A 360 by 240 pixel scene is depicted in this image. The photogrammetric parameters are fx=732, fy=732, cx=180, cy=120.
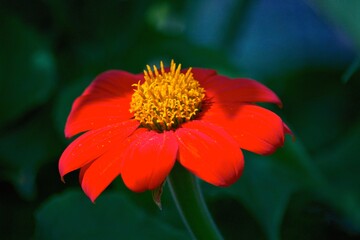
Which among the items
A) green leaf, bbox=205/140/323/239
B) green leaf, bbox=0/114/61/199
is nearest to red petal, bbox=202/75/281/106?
green leaf, bbox=205/140/323/239

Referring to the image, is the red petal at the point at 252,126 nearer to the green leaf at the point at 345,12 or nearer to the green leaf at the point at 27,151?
the green leaf at the point at 345,12

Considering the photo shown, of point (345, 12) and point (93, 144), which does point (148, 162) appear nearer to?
point (93, 144)

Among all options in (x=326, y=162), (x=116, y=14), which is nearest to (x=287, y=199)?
(x=326, y=162)

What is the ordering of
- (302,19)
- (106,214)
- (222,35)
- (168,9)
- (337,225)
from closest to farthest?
(106,214) → (337,225) → (222,35) → (168,9) → (302,19)

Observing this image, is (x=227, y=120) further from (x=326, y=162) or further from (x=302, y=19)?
(x=302, y=19)

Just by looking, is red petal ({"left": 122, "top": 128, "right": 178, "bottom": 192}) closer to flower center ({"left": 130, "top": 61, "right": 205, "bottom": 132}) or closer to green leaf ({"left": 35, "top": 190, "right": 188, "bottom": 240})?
flower center ({"left": 130, "top": 61, "right": 205, "bottom": 132})

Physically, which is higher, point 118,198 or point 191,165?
point 191,165

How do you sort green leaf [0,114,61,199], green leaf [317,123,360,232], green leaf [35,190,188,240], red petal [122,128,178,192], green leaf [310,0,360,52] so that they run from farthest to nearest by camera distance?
1. green leaf [0,114,61,199]
2. green leaf [317,123,360,232]
3. green leaf [35,190,188,240]
4. green leaf [310,0,360,52]
5. red petal [122,128,178,192]
